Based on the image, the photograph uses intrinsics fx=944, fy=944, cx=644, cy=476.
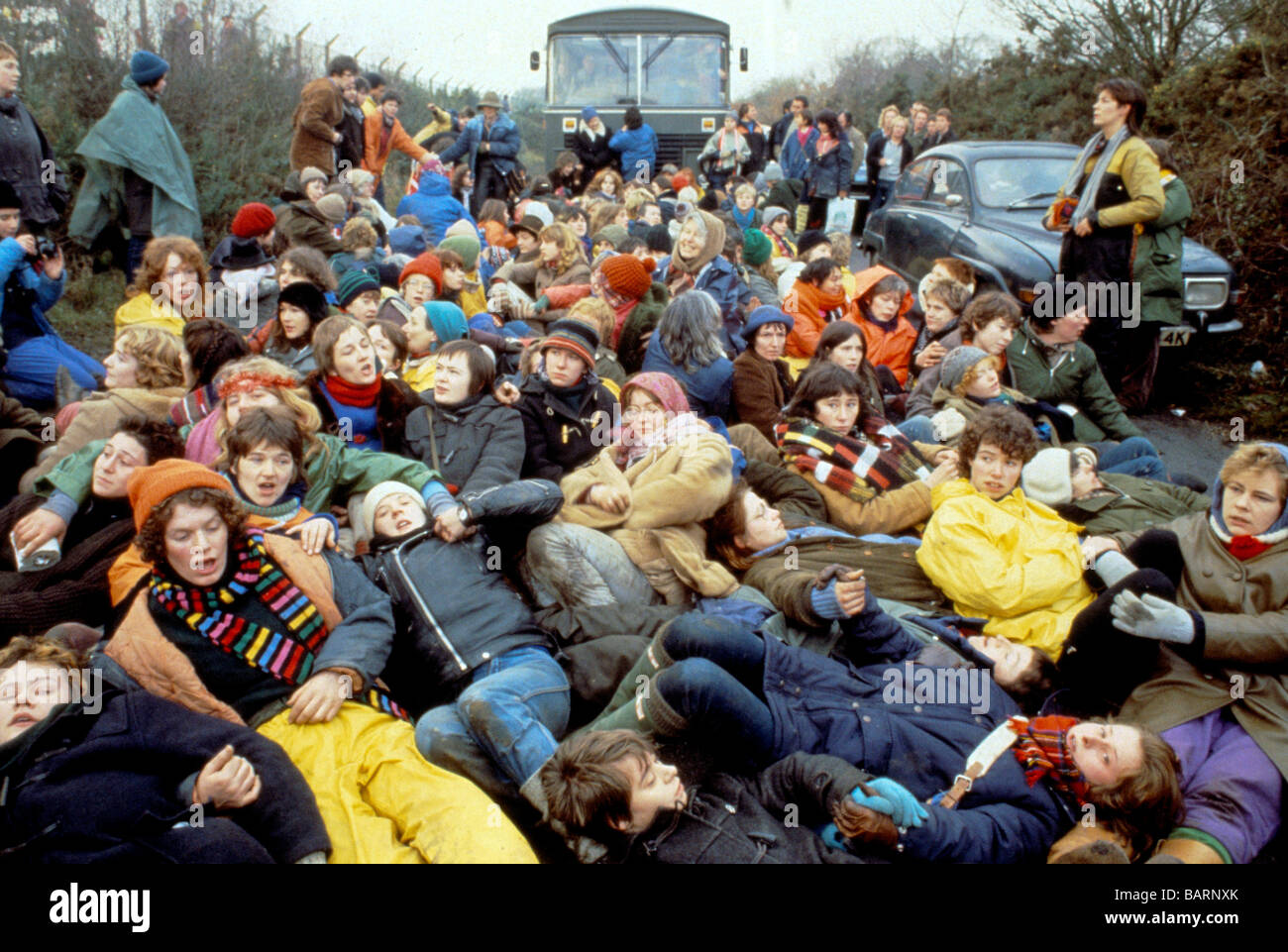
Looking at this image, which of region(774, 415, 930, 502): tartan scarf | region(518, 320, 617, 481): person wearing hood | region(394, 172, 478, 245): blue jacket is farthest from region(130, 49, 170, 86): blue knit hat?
region(774, 415, 930, 502): tartan scarf

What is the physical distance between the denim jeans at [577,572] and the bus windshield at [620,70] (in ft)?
44.6

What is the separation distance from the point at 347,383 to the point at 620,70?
13099mm

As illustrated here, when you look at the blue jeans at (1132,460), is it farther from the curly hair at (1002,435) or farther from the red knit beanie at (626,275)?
the red knit beanie at (626,275)

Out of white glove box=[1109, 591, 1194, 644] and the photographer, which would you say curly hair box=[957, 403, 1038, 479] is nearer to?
white glove box=[1109, 591, 1194, 644]

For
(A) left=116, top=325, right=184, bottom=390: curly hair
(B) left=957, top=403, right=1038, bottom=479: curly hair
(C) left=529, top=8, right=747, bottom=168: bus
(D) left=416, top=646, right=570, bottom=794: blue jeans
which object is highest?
(C) left=529, top=8, right=747, bottom=168: bus

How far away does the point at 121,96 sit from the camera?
7016mm

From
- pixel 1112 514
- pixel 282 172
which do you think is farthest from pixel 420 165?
pixel 1112 514

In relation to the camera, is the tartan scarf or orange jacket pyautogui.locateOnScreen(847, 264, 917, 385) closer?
the tartan scarf

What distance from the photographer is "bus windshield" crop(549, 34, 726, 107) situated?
619 inches

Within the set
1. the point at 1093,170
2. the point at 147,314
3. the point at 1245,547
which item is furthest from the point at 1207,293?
the point at 147,314

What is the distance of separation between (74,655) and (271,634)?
537 millimetres

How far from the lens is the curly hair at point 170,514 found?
2896 mm

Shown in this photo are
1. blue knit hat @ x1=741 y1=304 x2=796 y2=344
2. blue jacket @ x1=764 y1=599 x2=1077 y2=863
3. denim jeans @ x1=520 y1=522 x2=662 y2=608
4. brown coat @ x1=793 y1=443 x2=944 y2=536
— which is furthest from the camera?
blue knit hat @ x1=741 y1=304 x2=796 y2=344

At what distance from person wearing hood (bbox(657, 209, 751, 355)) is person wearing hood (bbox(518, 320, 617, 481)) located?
2.20 metres
